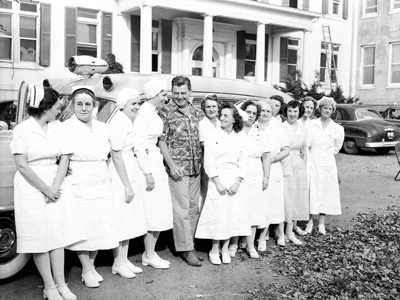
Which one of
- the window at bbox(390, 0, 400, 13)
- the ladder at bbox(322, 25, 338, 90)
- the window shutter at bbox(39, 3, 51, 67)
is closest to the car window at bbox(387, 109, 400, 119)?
the ladder at bbox(322, 25, 338, 90)

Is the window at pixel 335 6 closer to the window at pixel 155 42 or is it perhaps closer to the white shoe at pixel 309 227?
the window at pixel 155 42

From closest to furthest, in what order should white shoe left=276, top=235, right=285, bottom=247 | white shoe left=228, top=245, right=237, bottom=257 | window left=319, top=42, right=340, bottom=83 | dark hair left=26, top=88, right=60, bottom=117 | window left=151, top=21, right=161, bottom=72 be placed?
1. dark hair left=26, top=88, right=60, bottom=117
2. white shoe left=228, top=245, right=237, bottom=257
3. white shoe left=276, top=235, right=285, bottom=247
4. window left=151, top=21, right=161, bottom=72
5. window left=319, top=42, right=340, bottom=83

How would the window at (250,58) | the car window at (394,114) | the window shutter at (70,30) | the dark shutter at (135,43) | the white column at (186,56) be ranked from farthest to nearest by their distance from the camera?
the window at (250,58)
the white column at (186,56)
the dark shutter at (135,43)
the car window at (394,114)
the window shutter at (70,30)

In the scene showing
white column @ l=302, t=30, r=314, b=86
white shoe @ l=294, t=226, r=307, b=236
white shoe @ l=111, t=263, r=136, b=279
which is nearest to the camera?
white shoe @ l=111, t=263, r=136, b=279

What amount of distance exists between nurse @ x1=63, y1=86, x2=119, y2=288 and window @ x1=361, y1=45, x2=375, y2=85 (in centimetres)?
2544

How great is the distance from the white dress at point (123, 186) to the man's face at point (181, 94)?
748mm

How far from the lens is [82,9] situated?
723 inches

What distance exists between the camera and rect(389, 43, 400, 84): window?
26.6m

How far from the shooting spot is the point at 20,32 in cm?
1709

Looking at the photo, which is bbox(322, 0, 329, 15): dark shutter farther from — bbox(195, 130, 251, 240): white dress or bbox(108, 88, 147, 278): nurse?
bbox(108, 88, 147, 278): nurse

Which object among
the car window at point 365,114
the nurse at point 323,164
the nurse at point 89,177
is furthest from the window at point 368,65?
the nurse at point 89,177

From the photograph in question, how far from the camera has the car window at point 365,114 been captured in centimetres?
1764

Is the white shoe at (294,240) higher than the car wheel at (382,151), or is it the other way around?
the car wheel at (382,151)

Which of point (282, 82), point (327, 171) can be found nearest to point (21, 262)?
point (327, 171)
